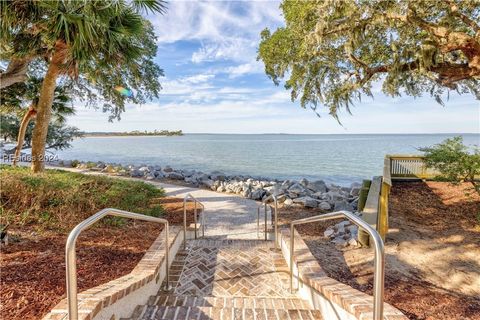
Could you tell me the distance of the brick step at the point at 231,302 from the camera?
2797 millimetres

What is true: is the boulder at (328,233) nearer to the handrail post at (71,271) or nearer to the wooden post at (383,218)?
the wooden post at (383,218)

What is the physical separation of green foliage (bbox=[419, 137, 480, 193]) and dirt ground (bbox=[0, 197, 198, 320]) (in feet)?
26.0

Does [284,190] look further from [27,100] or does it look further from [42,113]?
[27,100]

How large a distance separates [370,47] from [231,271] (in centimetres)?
713

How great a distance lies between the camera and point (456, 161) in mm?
7090

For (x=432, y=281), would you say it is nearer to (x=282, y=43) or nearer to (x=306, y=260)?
(x=306, y=260)

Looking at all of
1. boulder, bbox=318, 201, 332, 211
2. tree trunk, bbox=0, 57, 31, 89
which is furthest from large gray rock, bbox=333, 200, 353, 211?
tree trunk, bbox=0, 57, 31, 89

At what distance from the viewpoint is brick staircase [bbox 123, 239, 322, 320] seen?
2.53 m

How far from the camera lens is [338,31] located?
603 cm

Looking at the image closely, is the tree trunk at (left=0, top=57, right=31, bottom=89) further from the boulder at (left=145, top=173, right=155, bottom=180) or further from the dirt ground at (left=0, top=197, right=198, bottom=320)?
the boulder at (left=145, top=173, right=155, bottom=180)

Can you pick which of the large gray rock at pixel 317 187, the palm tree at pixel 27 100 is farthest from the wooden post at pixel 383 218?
the palm tree at pixel 27 100

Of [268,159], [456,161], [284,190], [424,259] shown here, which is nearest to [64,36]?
[284,190]

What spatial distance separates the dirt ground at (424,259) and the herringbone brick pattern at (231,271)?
94 cm

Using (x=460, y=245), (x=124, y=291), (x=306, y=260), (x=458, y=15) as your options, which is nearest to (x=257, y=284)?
(x=306, y=260)
